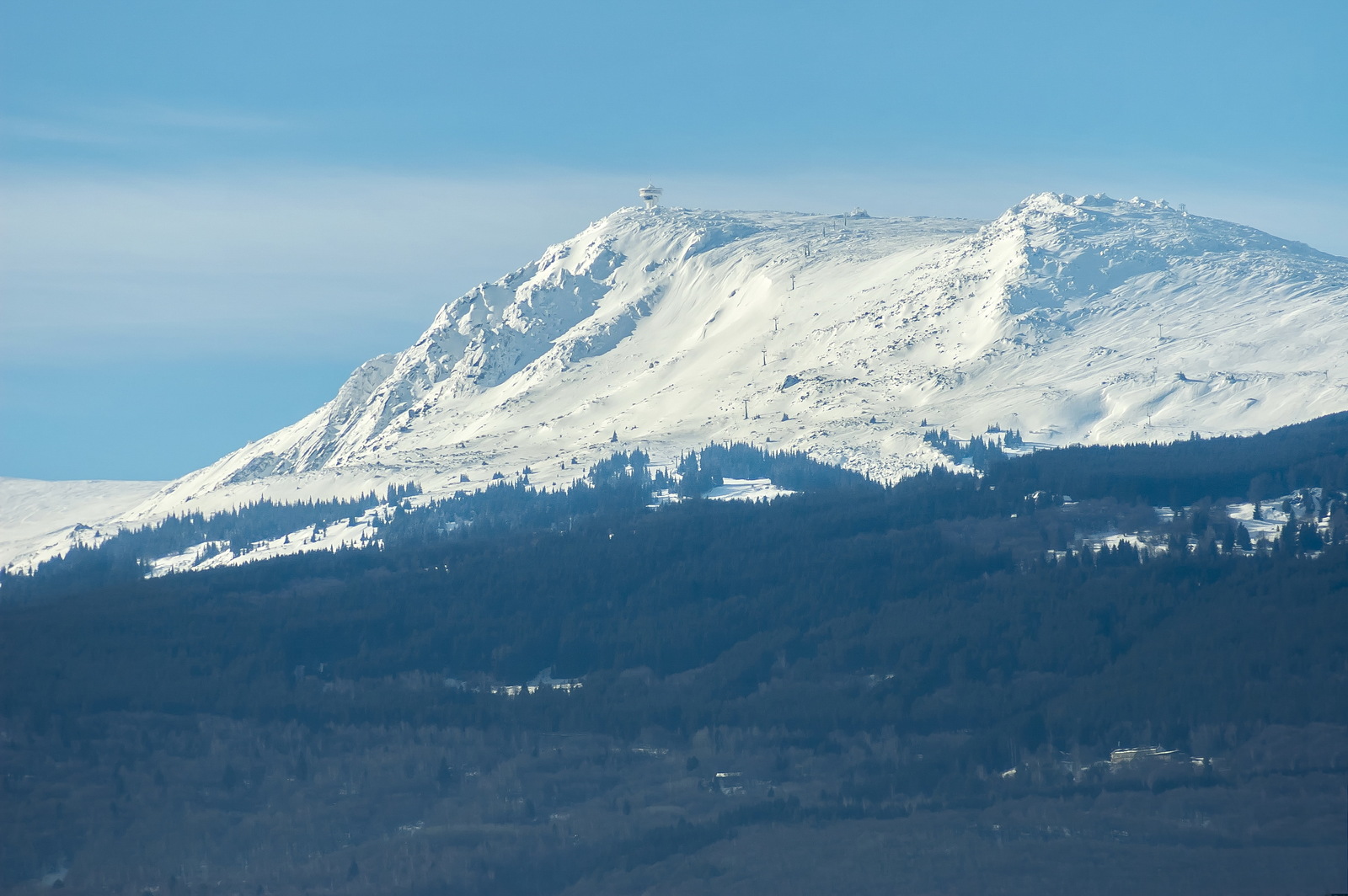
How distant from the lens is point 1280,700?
643 ft

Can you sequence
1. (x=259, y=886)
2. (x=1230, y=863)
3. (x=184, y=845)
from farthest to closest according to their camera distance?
1. (x=184, y=845)
2. (x=259, y=886)
3. (x=1230, y=863)

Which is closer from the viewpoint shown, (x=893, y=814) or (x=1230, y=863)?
(x=1230, y=863)

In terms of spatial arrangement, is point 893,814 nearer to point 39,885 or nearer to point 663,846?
point 663,846

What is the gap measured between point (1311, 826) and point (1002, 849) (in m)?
25.4

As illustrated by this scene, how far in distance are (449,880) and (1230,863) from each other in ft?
223

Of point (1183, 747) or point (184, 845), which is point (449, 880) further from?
point (1183, 747)

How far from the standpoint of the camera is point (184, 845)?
636 ft

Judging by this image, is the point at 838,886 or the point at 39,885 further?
the point at 39,885

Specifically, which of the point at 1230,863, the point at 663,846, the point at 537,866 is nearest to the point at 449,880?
the point at 537,866

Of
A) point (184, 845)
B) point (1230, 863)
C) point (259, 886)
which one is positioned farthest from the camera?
point (184, 845)

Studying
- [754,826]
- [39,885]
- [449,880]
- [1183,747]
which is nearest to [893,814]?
[754,826]

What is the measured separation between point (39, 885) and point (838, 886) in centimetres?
7536

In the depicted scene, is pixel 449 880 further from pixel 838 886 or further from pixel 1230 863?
pixel 1230 863

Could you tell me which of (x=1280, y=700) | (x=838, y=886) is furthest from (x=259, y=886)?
(x=1280, y=700)
